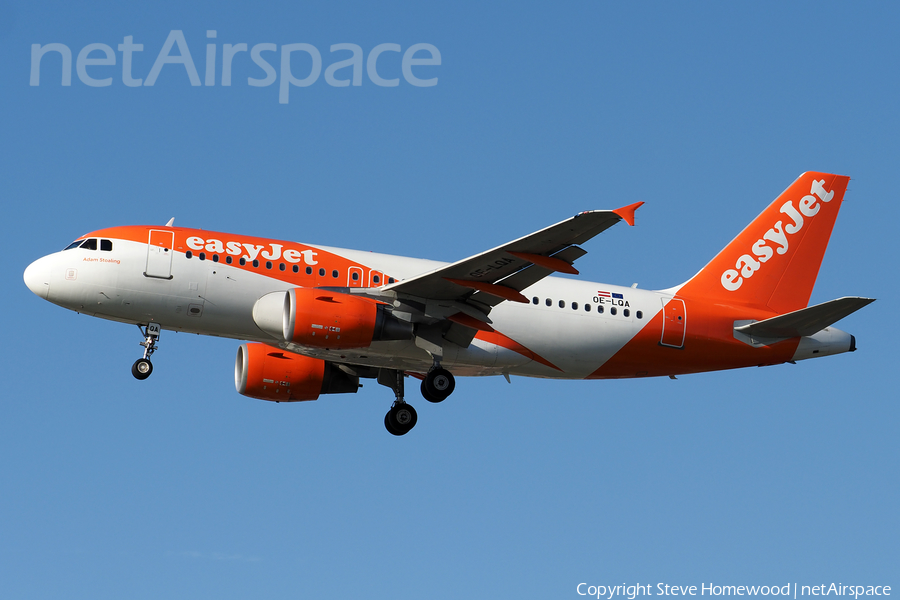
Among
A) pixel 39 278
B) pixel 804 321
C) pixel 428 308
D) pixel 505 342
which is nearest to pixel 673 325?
pixel 804 321

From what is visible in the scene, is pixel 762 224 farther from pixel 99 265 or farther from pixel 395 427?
pixel 99 265

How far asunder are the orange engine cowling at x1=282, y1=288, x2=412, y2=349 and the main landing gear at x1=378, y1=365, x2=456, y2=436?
239 centimetres

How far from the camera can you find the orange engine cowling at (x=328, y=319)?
2727 centimetres

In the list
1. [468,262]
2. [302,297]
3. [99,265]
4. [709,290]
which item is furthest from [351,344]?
[709,290]

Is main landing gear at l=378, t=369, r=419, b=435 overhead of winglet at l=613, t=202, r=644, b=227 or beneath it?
beneath

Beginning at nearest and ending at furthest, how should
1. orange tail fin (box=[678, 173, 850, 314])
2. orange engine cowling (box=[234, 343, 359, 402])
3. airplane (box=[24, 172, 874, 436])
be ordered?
airplane (box=[24, 172, 874, 436]), orange engine cowling (box=[234, 343, 359, 402]), orange tail fin (box=[678, 173, 850, 314])

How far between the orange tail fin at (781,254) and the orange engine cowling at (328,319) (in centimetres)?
1059

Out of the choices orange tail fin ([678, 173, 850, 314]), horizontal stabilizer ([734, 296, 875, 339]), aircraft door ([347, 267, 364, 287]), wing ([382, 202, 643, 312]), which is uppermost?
orange tail fin ([678, 173, 850, 314])

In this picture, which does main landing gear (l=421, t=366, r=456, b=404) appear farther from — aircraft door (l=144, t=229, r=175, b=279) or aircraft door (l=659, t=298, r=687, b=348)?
aircraft door (l=144, t=229, r=175, b=279)

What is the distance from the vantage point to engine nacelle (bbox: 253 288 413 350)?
89.6 ft

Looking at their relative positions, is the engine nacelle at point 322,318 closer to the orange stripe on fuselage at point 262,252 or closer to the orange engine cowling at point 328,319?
the orange engine cowling at point 328,319

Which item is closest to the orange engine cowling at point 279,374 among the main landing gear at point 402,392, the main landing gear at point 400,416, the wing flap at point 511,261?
the main landing gear at point 402,392

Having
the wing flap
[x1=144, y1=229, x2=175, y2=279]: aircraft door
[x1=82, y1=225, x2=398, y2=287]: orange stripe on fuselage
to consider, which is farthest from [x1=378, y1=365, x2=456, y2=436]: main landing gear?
[x1=144, y1=229, x2=175, y2=279]: aircraft door

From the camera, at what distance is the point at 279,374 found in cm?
3284
